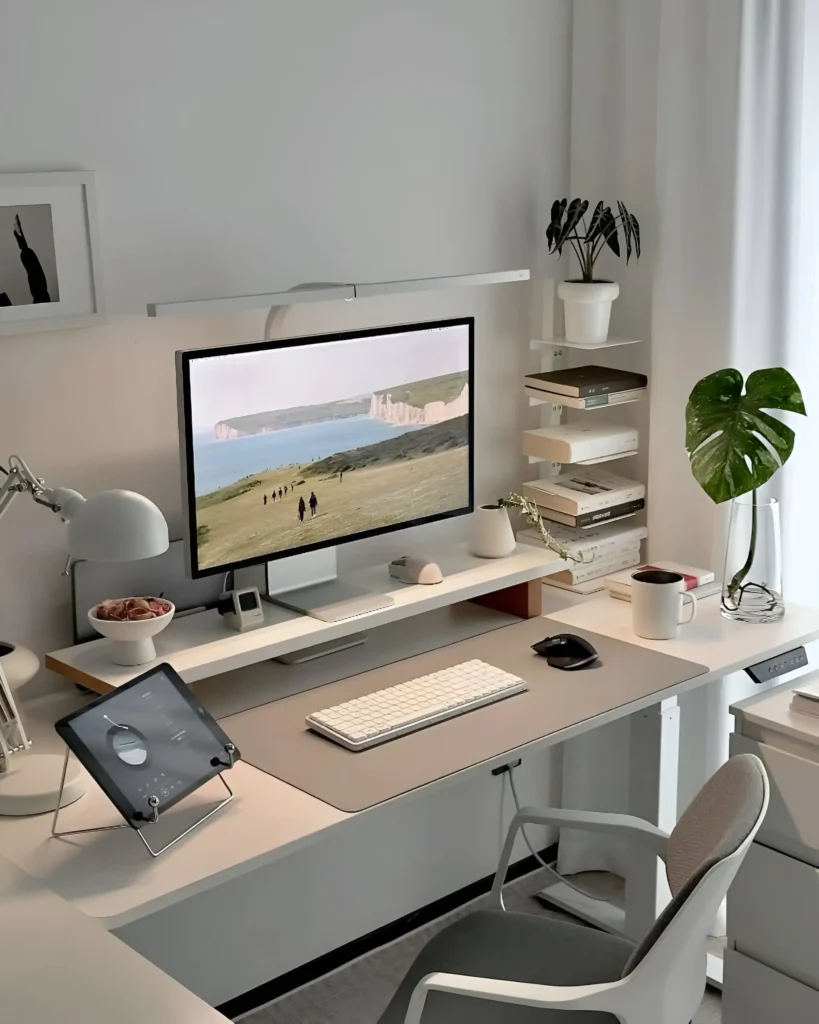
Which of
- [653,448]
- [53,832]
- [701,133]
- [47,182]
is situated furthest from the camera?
[653,448]

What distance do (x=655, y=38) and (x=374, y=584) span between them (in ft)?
4.17

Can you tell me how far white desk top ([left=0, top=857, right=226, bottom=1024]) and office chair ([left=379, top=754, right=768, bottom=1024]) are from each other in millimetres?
344

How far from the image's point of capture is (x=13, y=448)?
206 cm

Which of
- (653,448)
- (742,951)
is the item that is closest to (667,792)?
(742,951)

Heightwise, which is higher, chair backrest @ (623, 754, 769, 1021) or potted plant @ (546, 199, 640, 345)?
potted plant @ (546, 199, 640, 345)

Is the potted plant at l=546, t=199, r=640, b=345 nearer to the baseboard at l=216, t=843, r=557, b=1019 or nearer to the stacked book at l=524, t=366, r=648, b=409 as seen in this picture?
the stacked book at l=524, t=366, r=648, b=409

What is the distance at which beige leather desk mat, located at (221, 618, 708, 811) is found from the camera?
6.04 feet

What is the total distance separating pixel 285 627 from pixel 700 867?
91cm

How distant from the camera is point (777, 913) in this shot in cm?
220

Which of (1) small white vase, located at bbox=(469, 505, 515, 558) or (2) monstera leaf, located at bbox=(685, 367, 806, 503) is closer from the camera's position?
(2) monstera leaf, located at bbox=(685, 367, 806, 503)

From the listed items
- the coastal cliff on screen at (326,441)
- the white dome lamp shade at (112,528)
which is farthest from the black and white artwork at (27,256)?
the white dome lamp shade at (112,528)

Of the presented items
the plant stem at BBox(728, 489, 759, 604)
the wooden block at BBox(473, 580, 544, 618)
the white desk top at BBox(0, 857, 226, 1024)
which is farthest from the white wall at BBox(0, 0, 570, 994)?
the white desk top at BBox(0, 857, 226, 1024)

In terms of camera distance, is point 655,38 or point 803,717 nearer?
point 803,717

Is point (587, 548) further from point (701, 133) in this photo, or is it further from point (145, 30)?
point (145, 30)
